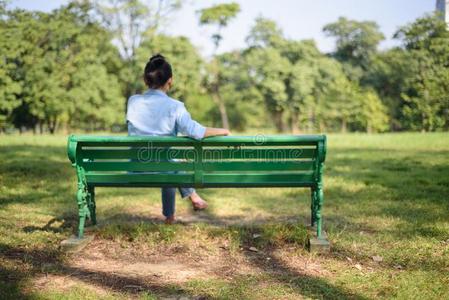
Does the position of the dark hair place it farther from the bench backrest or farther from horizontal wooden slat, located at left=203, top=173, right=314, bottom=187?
horizontal wooden slat, located at left=203, top=173, right=314, bottom=187

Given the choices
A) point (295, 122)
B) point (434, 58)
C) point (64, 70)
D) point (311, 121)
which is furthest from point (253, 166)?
point (295, 122)

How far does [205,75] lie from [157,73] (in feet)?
151

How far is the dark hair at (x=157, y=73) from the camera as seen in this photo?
4973 millimetres

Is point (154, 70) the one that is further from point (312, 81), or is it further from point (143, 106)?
point (312, 81)

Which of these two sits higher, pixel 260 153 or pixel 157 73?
pixel 157 73

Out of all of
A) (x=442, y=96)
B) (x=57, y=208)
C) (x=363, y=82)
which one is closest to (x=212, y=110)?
(x=363, y=82)

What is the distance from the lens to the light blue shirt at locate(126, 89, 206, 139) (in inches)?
190

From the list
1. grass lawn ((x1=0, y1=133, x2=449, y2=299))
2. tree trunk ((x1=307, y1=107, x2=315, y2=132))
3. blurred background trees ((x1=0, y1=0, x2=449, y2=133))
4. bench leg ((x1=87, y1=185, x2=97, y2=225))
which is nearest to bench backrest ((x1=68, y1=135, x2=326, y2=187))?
bench leg ((x1=87, y1=185, x2=97, y2=225))

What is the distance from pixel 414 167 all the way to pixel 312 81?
4099cm

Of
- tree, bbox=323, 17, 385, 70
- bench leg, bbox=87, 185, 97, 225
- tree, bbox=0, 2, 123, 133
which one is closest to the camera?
bench leg, bbox=87, 185, 97, 225

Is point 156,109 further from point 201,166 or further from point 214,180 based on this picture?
point 214,180

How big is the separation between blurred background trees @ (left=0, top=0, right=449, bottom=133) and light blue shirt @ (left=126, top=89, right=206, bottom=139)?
24696mm

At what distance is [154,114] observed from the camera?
4.89m

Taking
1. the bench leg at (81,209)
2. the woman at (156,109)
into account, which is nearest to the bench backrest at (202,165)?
the bench leg at (81,209)
